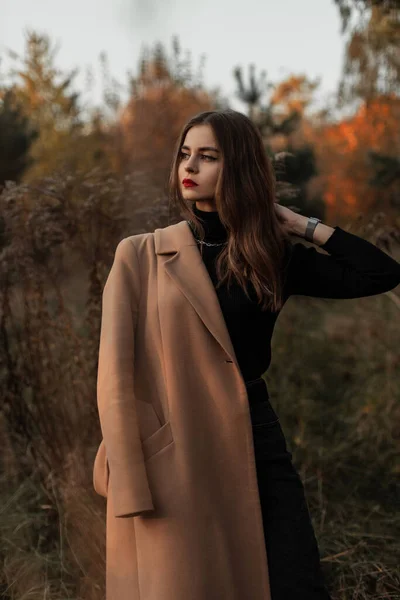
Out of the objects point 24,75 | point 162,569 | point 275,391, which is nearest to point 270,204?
point 162,569

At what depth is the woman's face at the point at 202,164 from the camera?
8.84 feet

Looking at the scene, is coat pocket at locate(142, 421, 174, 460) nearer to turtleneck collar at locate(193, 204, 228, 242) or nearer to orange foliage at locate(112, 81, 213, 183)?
turtleneck collar at locate(193, 204, 228, 242)

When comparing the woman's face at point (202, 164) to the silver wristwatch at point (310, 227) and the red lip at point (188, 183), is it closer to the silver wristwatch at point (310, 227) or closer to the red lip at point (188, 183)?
the red lip at point (188, 183)

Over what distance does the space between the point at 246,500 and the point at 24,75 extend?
10.9 m

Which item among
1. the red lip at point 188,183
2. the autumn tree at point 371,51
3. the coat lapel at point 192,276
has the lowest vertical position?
the coat lapel at point 192,276

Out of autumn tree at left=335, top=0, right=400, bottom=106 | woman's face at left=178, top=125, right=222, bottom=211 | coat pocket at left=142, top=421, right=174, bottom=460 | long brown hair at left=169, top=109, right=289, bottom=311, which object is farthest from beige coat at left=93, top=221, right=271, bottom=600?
autumn tree at left=335, top=0, right=400, bottom=106

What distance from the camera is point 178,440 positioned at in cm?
248

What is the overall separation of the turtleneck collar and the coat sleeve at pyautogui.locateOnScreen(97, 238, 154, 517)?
1.12 ft

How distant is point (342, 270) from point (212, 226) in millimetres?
498

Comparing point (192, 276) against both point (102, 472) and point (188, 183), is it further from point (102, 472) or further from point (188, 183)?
point (102, 472)

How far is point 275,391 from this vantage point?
6.09 m

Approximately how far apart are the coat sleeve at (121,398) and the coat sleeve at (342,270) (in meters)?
0.61

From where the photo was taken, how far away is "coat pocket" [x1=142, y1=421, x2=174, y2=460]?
248 cm

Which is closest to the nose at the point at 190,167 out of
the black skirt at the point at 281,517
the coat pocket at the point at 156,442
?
the black skirt at the point at 281,517
